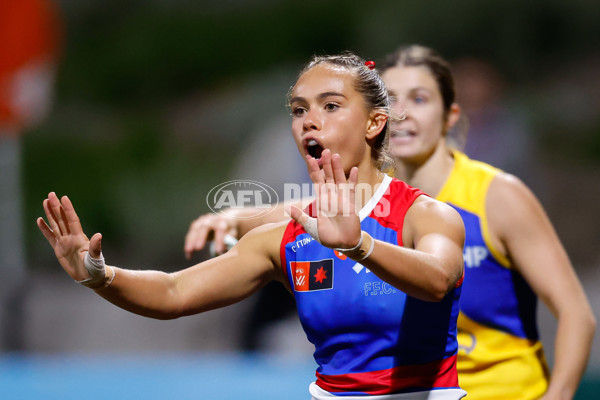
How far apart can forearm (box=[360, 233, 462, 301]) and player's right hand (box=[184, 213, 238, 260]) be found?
0.81 meters

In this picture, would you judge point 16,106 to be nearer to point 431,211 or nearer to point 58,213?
point 58,213

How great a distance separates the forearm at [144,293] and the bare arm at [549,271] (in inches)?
40.8

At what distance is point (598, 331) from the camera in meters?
4.74

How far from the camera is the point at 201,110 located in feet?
21.5

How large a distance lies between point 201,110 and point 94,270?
16.6ft

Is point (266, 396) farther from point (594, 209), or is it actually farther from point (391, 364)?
point (594, 209)

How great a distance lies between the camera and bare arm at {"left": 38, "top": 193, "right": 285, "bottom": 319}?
163 cm

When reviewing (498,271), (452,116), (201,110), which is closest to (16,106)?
(201,110)

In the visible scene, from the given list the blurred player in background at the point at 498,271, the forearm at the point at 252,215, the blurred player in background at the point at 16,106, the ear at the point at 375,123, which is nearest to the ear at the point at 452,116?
the blurred player in background at the point at 498,271

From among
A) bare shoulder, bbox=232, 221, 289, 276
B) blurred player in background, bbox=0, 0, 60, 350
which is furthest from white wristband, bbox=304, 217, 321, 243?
blurred player in background, bbox=0, 0, 60, 350

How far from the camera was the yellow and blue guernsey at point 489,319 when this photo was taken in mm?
2238

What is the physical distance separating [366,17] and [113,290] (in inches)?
207

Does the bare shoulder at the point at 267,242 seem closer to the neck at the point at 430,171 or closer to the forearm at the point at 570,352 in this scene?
the neck at the point at 430,171

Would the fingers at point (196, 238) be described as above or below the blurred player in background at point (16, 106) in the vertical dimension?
below
